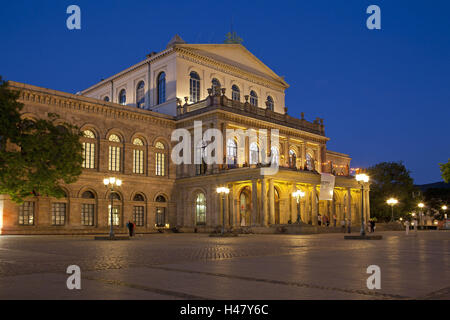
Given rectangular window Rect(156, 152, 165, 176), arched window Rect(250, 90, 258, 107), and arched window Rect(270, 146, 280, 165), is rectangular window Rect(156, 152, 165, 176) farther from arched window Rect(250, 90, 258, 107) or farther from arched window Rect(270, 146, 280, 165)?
arched window Rect(250, 90, 258, 107)

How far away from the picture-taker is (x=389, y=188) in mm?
63469

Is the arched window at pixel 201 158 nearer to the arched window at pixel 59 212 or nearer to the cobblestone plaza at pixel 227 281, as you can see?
the arched window at pixel 59 212

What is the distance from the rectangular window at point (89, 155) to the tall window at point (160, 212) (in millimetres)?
7997

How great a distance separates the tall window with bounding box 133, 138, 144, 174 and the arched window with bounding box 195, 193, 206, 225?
6395 millimetres

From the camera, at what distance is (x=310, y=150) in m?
56.4

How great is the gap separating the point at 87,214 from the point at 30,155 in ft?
33.7

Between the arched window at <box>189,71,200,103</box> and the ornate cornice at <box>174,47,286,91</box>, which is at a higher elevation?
the ornate cornice at <box>174,47,286,91</box>

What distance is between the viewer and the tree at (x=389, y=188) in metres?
62.8

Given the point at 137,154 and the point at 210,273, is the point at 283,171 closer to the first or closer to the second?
the point at 137,154

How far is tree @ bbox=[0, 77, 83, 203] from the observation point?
99.3 feet

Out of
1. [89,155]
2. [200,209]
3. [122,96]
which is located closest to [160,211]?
[200,209]

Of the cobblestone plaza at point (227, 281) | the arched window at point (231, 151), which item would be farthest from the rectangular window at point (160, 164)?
the cobblestone plaza at point (227, 281)

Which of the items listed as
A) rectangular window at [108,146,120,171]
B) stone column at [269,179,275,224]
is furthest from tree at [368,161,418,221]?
rectangular window at [108,146,120,171]
